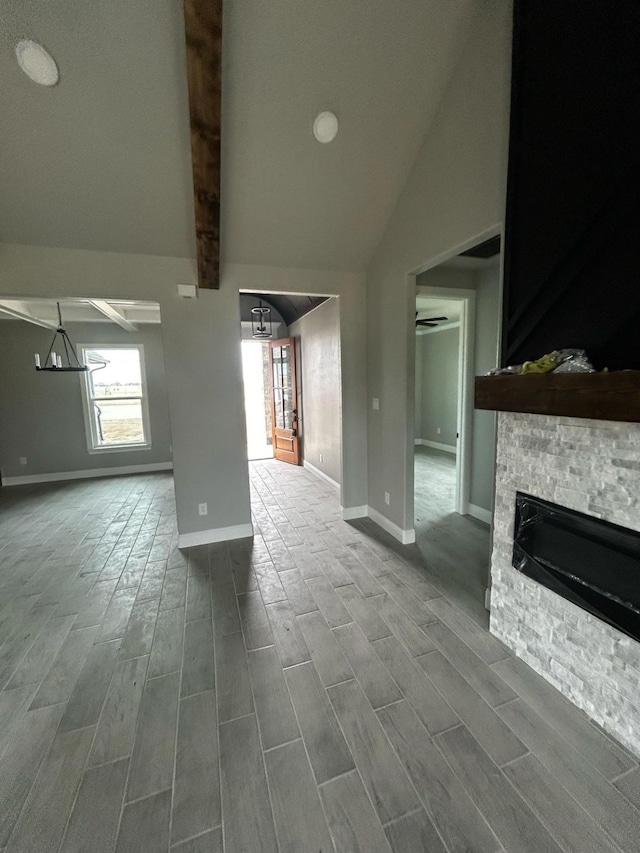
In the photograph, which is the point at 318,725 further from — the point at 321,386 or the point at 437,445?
the point at 437,445

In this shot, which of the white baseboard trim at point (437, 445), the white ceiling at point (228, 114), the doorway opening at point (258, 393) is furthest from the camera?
the doorway opening at point (258, 393)

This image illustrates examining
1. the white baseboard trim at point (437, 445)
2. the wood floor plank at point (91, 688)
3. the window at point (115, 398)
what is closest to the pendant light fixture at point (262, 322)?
the window at point (115, 398)

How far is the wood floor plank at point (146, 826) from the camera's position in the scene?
3.62 feet

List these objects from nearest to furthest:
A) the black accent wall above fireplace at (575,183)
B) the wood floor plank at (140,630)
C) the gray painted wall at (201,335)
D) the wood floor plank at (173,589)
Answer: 1. the black accent wall above fireplace at (575,183)
2. the wood floor plank at (140,630)
3. the wood floor plank at (173,589)
4. the gray painted wall at (201,335)

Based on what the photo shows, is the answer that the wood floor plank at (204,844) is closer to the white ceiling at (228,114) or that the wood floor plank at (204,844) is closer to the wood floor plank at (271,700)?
the wood floor plank at (271,700)

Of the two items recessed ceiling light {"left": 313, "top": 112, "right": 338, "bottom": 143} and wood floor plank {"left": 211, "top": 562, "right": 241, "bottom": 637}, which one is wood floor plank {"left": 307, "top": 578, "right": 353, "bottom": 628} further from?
recessed ceiling light {"left": 313, "top": 112, "right": 338, "bottom": 143}

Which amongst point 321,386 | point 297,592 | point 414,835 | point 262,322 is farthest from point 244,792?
point 262,322

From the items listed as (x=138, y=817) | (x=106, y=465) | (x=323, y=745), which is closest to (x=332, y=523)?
(x=323, y=745)

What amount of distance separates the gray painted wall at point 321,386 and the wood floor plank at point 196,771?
2.57 meters

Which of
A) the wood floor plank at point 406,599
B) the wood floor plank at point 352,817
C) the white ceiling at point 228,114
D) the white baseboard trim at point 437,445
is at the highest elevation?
the white ceiling at point 228,114

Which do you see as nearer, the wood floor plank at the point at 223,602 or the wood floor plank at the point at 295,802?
the wood floor plank at the point at 295,802

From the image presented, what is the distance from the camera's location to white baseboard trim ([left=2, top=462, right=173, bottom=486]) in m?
5.32

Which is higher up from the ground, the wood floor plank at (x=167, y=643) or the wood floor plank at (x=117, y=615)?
the wood floor plank at (x=117, y=615)

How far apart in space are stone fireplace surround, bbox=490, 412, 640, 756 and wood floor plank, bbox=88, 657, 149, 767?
1891 mm
